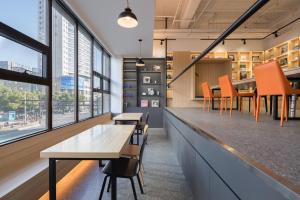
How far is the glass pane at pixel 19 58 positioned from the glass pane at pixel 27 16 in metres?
0.23

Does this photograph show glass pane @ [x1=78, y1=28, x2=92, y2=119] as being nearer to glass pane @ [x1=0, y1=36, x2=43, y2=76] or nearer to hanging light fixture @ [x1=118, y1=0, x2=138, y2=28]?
glass pane @ [x1=0, y1=36, x2=43, y2=76]

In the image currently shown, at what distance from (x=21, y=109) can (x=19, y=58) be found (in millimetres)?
711

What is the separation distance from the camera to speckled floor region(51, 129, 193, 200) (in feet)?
8.13

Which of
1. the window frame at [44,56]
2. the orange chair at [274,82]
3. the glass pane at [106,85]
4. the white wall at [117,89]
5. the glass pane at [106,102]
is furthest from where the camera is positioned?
the white wall at [117,89]

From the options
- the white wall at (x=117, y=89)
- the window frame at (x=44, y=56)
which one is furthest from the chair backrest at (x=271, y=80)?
the white wall at (x=117, y=89)

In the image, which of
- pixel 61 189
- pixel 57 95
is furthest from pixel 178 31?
pixel 61 189

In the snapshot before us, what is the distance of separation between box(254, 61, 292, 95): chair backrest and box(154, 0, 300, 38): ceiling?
12.5 ft

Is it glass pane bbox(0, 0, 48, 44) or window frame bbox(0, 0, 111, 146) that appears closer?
window frame bbox(0, 0, 111, 146)

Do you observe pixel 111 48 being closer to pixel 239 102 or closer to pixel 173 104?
pixel 173 104

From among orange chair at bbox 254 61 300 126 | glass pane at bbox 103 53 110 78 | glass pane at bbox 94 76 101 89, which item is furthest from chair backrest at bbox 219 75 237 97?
glass pane at bbox 103 53 110 78

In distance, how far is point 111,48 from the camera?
7.69 m

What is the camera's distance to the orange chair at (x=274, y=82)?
95.4 inches

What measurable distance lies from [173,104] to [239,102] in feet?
10.8

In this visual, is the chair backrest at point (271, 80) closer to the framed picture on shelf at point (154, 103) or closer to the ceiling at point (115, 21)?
the ceiling at point (115, 21)
